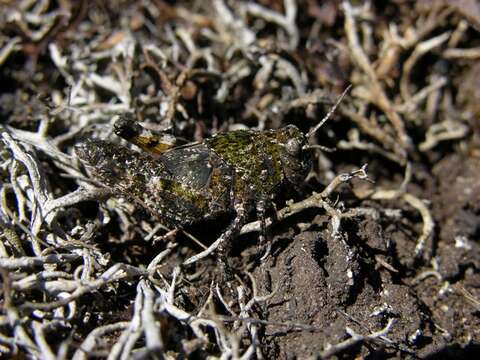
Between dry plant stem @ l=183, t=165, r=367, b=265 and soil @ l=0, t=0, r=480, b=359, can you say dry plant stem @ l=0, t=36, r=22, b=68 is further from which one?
dry plant stem @ l=183, t=165, r=367, b=265

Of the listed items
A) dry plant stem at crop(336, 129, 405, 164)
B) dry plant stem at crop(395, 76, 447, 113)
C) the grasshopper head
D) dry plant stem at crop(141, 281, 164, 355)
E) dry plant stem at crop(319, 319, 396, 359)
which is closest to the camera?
dry plant stem at crop(141, 281, 164, 355)

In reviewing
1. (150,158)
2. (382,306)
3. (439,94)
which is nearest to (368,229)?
(382,306)

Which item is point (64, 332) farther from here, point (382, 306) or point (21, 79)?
point (21, 79)

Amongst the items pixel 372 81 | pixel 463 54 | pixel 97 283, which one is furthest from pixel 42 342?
pixel 463 54

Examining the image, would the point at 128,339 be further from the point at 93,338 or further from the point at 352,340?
the point at 352,340

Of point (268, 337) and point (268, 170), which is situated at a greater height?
point (268, 170)

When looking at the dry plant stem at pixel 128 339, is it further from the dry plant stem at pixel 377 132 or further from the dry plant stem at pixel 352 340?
the dry plant stem at pixel 377 132

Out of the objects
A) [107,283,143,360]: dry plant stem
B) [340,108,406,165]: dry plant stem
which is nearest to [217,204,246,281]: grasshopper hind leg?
[107,283,143,360]: dry plant stem

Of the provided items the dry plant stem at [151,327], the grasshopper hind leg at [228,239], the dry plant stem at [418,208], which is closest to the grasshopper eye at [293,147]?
the grasshopper hind leg at [228,239]
